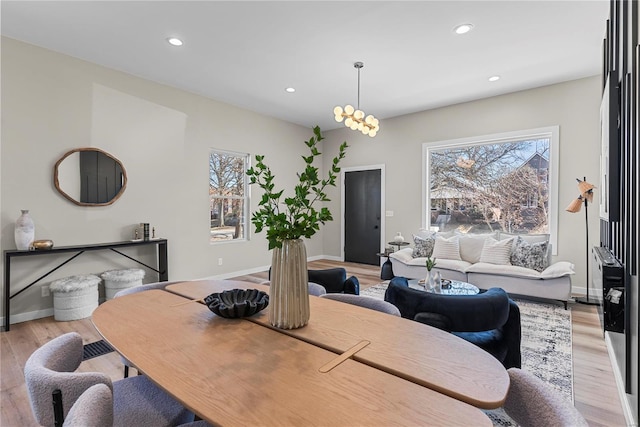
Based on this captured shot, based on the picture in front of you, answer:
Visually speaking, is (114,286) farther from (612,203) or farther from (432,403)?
(612,203)

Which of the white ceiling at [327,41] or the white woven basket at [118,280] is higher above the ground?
the white ceiling at [327,41]

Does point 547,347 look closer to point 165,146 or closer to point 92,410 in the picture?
point 92,410

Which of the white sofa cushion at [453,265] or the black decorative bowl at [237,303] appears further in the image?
the white sofa cushion at [453,265]

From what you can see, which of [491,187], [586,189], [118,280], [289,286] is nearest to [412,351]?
[289,286]

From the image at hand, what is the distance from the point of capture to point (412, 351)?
106 cm

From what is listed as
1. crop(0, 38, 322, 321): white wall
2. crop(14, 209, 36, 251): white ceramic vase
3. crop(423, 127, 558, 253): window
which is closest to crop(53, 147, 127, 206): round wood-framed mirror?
crop(0, 38, 322, 321): white wall

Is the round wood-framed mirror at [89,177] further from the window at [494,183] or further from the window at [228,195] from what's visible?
the window at [494,183]

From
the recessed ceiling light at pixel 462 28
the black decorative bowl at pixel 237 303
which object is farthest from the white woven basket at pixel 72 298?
the recessed ceiling light at pixel 462 28

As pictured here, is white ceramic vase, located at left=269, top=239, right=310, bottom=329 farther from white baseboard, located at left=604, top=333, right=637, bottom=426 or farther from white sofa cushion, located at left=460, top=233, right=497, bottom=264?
white sofa cushion, located at left=460, top=233, right=497, bottom=264

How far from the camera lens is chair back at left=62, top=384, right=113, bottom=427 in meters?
0.72

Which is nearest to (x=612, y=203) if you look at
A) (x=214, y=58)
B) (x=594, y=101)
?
(x=594, y=101)

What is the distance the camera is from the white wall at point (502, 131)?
4.42 meters

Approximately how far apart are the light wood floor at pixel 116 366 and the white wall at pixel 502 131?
1.29m

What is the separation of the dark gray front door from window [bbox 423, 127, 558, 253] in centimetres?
112
